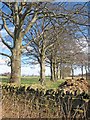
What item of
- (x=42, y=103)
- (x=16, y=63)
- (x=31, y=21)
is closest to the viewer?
(x=42, y=103)

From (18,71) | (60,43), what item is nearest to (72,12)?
(60,43)

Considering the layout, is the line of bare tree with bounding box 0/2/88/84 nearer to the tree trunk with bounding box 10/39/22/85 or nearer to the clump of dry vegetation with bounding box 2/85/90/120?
the tree trunk with bounding box 10/39/22/85

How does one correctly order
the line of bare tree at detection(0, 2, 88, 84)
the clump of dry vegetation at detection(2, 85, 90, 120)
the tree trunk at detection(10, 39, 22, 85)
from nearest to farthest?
the clump of dry vegetation at detection(2, 85, 90, 120) < the line of bare tree at detection(0, 2, 88, 84) < the tree trunk at detection(10, 39, 22, 85)

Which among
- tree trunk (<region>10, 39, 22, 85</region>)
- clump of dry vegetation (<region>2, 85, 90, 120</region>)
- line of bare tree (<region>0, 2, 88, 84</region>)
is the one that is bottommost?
clump of dry vegetation (<region>2, 85, 90, 120</region>)

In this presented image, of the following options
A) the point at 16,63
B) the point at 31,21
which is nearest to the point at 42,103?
the point at 16,63

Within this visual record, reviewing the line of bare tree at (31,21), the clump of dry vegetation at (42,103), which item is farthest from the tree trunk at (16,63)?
the clump of dry vegetation at (42,103)

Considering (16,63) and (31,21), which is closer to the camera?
(16,63)

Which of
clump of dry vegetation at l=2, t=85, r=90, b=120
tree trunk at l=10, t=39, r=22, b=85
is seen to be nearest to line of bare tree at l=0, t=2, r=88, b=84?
tree trunk at l=10, t=39, r=22, b=85

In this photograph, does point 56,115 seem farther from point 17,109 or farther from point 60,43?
point 60,43

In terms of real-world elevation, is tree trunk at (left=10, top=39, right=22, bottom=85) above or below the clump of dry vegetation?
above

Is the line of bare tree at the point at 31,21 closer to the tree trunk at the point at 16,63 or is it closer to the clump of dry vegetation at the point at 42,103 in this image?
the tree trunk at the point at 16,63

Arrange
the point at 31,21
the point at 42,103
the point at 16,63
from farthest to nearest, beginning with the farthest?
the point at 31,21
the point at 16,63
the point at 42,103

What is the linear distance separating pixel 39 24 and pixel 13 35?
33.3 inches

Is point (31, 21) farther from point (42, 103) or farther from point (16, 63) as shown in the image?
point (42, 103)
